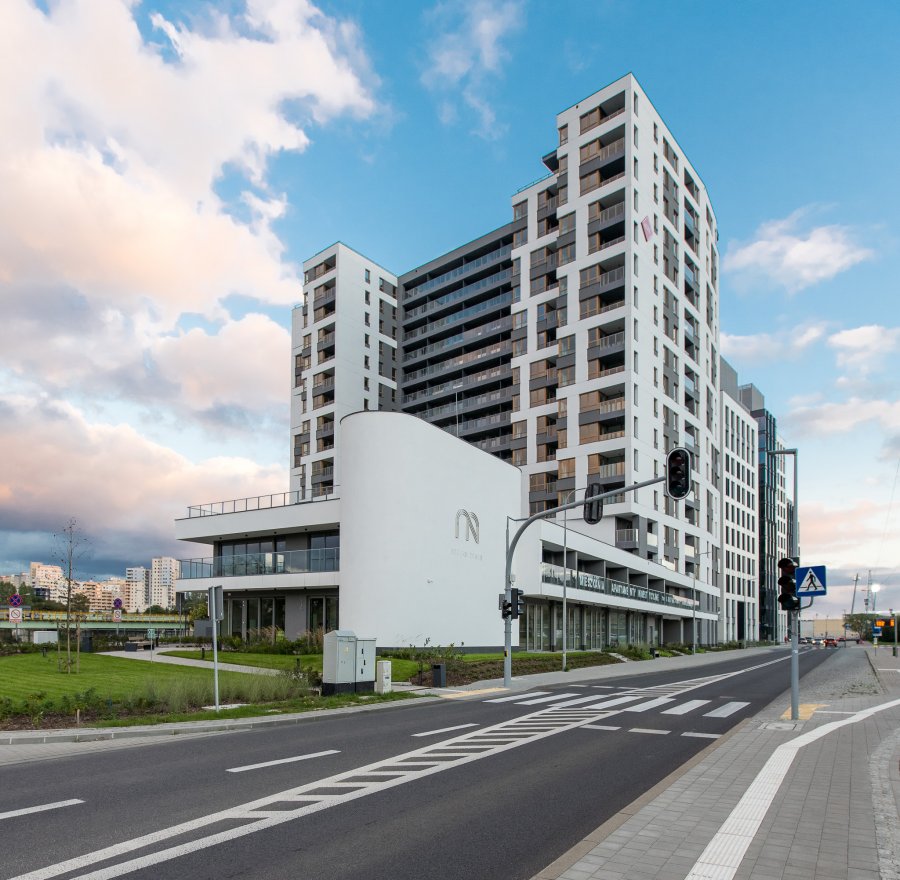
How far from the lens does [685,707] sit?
788 inches

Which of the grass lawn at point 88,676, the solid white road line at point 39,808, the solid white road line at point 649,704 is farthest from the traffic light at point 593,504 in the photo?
the solid white road line at point 39,808

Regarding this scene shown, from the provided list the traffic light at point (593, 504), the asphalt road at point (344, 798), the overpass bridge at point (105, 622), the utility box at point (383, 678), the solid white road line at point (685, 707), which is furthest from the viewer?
the overpass bridge at point (105, 622)

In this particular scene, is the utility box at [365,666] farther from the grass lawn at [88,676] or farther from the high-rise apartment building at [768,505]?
the high-rise apartment building at [768,505]

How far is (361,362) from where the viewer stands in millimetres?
81062

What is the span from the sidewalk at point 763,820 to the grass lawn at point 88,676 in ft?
43.6

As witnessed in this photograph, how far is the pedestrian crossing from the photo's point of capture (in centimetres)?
1928

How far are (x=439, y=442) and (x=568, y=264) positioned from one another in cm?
3583

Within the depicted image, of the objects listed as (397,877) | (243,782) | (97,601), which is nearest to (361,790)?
(243,782)

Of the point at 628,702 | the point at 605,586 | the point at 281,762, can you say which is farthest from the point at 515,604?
the point at 605,586

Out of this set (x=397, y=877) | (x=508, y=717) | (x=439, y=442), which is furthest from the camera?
(x=439, y=442)

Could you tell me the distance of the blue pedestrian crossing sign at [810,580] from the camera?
16.6 metres

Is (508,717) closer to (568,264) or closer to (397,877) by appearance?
(397,877)

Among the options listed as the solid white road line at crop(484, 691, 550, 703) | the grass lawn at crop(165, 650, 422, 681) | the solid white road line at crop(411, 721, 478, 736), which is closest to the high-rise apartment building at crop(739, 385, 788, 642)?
the grass lawn at crop(165, 650, 422, 681)

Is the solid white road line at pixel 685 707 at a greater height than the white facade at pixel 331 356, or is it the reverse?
the white facade at pixel 331 356
